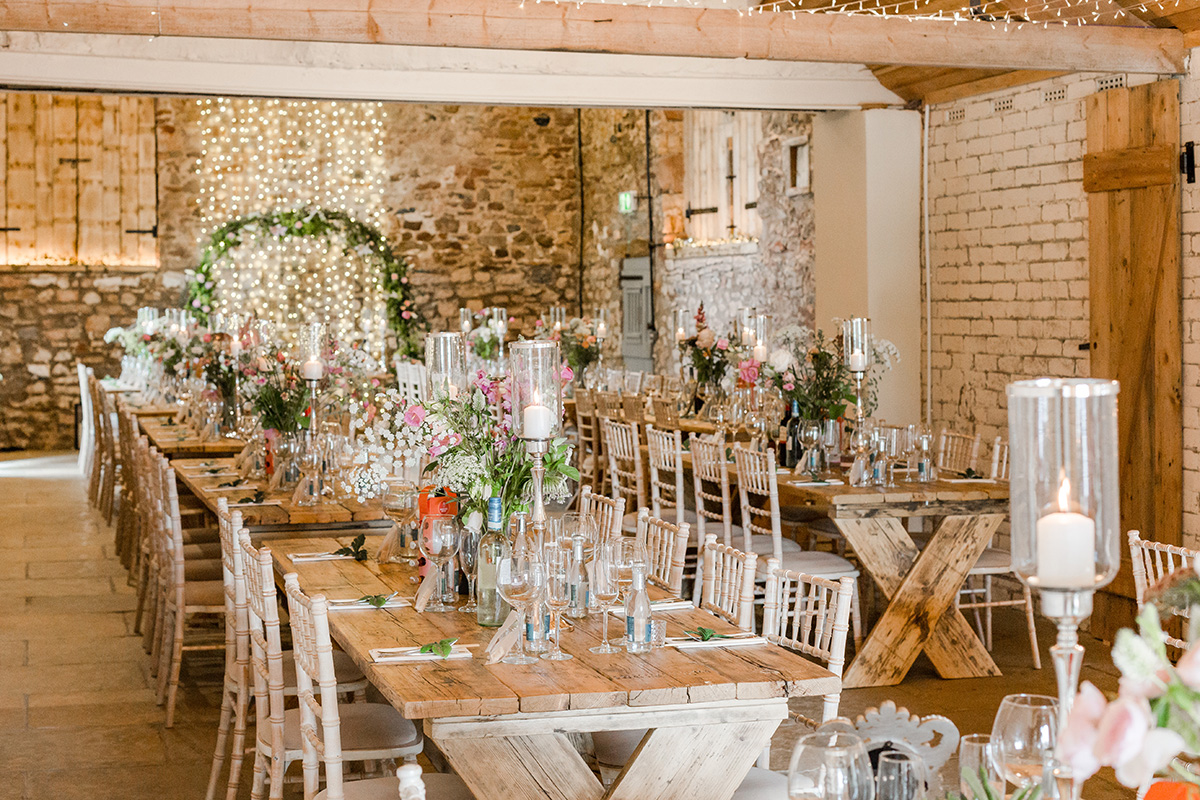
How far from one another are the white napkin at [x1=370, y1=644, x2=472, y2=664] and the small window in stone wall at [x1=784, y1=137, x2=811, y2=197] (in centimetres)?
739

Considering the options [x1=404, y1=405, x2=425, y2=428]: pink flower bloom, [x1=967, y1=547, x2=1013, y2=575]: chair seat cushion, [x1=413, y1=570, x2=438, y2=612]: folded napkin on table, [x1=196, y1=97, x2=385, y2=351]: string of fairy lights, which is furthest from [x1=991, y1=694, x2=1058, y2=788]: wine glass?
[x1=196, y1=97, x2=385, y2=351]: string of fairy lights

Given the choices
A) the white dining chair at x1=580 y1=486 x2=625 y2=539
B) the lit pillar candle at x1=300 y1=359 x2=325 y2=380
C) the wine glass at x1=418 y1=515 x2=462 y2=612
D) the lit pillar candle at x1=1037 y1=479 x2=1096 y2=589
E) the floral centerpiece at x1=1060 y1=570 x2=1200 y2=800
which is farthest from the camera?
the lit pillar candle at x1=300 y1=359 x2=325 y2=380

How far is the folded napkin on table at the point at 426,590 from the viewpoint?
3.52m

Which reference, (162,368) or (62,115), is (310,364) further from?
(62,115)

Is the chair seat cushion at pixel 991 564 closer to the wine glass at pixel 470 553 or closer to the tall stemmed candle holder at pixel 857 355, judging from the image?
the tall stemmed candle holder at pixel 857 355

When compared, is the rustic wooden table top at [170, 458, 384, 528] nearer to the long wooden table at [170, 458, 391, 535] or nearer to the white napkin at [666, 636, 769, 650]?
the long wooden table at [170, 458, 391, 535]

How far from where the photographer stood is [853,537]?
18.1 ft

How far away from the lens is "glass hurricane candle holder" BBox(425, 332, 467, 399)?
385cm

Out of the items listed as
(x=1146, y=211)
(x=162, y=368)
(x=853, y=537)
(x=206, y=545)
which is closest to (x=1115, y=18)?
(x=1146, y=211)

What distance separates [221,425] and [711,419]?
2.97m

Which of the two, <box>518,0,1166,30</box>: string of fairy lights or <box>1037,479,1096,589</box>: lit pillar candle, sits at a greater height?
<box>518,0,1166,30</box>: string of fairy lights

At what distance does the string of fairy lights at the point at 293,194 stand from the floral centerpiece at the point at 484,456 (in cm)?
1148

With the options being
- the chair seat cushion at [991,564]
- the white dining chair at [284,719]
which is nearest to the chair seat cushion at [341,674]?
the white dining chair at [284,719]

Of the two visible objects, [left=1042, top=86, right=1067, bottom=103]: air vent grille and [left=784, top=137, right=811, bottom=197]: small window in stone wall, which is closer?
[left=1042, top=86, right=1067, bottom=103]: air vent grille
